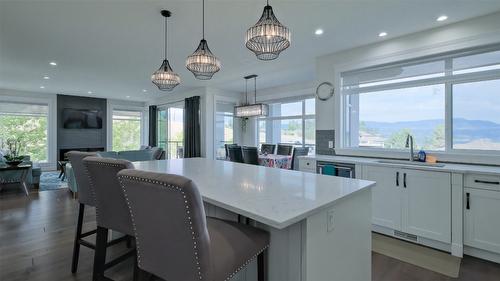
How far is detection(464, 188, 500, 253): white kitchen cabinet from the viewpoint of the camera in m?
2.31

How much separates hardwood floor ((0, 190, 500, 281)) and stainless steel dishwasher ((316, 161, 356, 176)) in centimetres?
108

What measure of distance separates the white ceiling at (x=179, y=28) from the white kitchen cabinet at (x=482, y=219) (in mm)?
2035

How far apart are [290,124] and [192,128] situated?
2.96 meters

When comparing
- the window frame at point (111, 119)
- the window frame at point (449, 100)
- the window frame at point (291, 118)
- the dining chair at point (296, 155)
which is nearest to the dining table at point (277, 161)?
the dining chair at point (296, 155)

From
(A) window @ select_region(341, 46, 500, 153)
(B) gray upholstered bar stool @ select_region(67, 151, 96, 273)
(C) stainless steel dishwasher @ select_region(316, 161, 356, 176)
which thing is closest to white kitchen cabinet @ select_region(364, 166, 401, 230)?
(C) stainless steel dishwasher @ select_region(316, 161, 356, 176)

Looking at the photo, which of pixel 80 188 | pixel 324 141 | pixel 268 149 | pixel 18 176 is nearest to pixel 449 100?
pixel 324 141

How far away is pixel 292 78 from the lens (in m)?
6.01

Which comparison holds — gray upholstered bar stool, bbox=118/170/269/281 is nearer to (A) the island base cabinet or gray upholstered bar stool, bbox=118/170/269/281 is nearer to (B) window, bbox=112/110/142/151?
(A) the island base cabinet

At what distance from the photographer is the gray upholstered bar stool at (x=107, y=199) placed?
4.89 ft

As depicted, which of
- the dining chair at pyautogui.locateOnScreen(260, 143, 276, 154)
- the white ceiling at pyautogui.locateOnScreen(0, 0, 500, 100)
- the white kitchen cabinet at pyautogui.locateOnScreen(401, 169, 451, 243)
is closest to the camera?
the white kitchen cabinet at pyautogui.locateOnScreen(401, 169, 451, 243)

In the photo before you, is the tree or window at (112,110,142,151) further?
window at (112,110,142,151)

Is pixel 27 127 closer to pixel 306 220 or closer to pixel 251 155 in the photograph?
pixel 251 155

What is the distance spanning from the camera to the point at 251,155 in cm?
469

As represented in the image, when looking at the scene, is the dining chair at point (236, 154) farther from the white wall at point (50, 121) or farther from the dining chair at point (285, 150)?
the white wall at point (50, 121)
